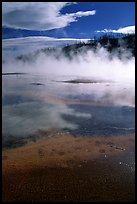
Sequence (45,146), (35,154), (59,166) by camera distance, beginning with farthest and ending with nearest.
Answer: (45,146) → (35,154) → (59,166)

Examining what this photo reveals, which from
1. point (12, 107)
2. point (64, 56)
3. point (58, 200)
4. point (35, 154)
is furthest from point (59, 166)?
point (64, 56)

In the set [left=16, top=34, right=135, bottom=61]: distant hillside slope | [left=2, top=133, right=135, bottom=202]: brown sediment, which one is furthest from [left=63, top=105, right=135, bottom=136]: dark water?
[left=16, top=34, right=135, bottom=61]: distant hillside slope

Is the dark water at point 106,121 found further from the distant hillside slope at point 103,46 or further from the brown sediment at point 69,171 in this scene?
the distant hillside slope at point 103,46

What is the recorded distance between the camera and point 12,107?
8758 mm

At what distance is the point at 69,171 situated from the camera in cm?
449

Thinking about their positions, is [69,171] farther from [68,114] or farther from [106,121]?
[68,114]

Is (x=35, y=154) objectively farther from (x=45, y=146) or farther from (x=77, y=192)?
(x=77, y=192)

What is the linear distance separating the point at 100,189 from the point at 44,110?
15.3 ft

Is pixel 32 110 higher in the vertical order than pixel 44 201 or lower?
higher

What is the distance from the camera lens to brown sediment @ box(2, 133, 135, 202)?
3.87m

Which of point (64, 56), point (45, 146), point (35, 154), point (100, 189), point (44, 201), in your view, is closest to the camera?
point (44, 201)

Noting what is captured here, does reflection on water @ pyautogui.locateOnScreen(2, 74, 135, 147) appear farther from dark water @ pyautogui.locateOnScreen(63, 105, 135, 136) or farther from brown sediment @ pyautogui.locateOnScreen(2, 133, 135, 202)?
brown sediment @ pyautogui.locateOnScreen(2, 133, 135, 202)

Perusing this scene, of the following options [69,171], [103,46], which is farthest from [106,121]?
[103,46]

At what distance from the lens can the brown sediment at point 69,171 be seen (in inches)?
152
